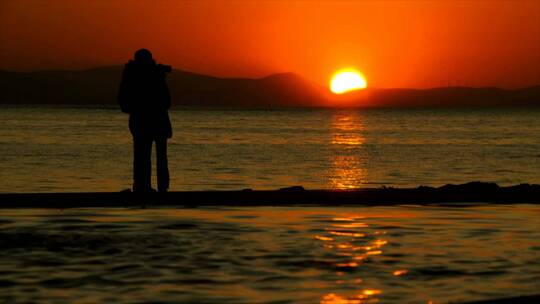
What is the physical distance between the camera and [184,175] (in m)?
41.7

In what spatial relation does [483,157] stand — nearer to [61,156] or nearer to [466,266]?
[61,156]

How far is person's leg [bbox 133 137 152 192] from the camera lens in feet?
56.3

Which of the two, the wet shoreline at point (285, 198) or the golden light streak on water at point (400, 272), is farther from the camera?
the wet shoreline at point (285, 198)

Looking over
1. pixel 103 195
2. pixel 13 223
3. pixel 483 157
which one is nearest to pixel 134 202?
pixel 103 195

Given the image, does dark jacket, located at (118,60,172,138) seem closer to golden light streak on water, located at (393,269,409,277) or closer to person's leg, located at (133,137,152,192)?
person's leg, located at (133,137,152,192)

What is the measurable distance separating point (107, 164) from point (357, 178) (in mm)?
12870

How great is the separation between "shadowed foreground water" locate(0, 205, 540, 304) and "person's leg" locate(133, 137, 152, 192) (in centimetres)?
56

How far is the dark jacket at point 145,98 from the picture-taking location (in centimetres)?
1622

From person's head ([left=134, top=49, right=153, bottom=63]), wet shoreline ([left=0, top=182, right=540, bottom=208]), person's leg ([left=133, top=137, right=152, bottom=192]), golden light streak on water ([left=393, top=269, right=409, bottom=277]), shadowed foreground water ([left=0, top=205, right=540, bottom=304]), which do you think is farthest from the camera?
person's leg ([left=133, top=137, right=152, bottom=192])

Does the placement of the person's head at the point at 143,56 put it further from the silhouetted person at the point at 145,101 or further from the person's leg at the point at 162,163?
the person's leg at the point at 162,163

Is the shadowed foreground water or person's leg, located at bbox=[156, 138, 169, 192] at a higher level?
person's leg, located at bbox=[156, 138, 169, 192]

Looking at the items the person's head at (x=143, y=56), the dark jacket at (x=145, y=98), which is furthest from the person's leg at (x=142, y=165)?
the person's head at (x=143, y=56)

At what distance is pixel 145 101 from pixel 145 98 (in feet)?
0.17

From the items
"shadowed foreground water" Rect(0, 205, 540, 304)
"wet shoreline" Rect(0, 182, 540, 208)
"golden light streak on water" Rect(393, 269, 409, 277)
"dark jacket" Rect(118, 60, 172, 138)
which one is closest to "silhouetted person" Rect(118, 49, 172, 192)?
"dark jacket" Rect(118, 60, 172, 138)
